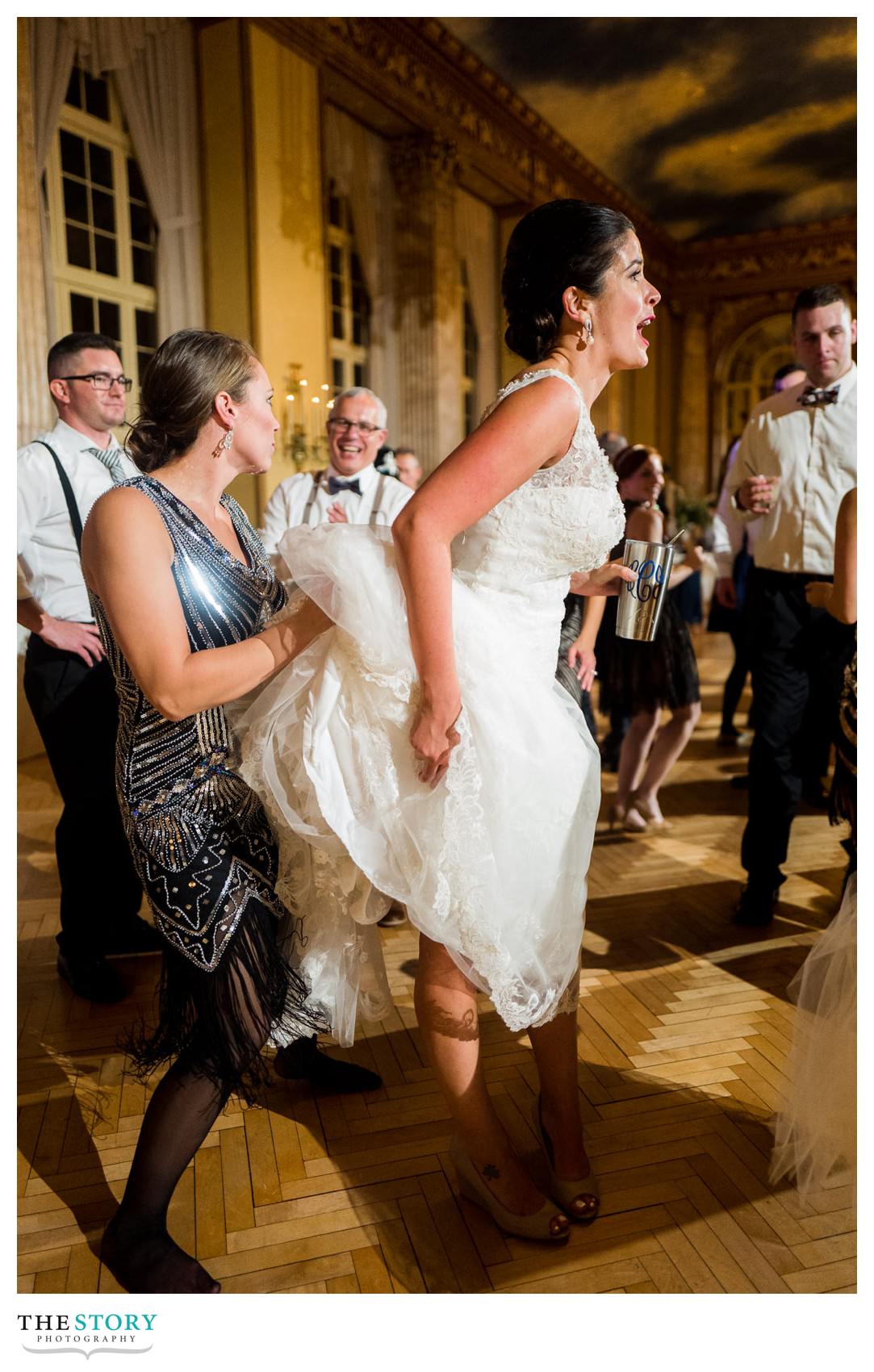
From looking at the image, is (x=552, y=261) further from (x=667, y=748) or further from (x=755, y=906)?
(x=667, y=748)

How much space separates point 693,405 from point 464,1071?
1718 cm

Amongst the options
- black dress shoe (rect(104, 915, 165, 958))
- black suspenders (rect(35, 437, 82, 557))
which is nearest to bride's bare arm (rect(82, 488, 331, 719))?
black suspenders (rect(35, 437, 82, 557))

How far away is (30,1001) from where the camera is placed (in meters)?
2.59

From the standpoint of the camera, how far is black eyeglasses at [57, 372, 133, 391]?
2768 mm

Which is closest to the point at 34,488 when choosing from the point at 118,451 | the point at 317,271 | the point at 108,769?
the point at 118,451

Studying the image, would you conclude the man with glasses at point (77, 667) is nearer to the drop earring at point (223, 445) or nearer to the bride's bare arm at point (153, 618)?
the drop earring at point (223, 445)

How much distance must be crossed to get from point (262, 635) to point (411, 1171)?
1.13m

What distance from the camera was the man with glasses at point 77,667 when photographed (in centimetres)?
263

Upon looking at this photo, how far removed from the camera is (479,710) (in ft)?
4.91

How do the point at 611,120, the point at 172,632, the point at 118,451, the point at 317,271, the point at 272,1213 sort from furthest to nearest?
the point at 611,120, the point at 317,271, the point at 118,451, the point at 272,1213, the point at 172,632

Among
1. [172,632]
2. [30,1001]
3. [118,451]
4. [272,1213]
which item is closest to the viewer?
[172,632]

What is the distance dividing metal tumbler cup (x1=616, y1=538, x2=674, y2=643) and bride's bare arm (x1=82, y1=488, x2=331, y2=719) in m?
0.80

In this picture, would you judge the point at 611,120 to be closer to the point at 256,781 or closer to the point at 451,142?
the point at 451,142

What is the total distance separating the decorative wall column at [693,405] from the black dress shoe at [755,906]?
15.2 metres
